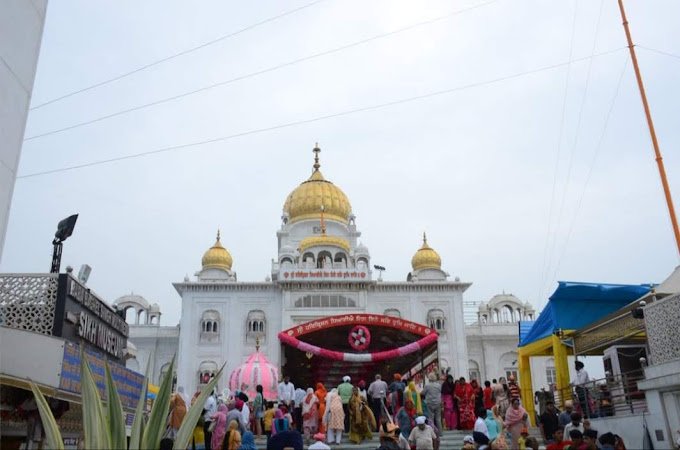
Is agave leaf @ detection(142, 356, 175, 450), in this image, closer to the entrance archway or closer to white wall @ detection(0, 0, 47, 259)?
white wall @ detection(0, 0, 47, 259)

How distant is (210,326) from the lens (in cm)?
3222

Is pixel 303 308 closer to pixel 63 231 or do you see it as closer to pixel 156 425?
pixel 63 231

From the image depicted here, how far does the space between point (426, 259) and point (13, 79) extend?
3197cm

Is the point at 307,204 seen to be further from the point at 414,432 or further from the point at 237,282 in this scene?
the point at 414,432

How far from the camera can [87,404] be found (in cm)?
492

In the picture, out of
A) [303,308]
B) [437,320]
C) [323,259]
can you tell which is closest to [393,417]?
[303,308]

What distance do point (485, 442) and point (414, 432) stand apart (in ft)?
3.93

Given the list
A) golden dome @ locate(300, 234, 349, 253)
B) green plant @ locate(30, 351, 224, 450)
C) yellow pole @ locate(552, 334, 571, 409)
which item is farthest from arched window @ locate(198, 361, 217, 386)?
green plant @ locate(30, 351, 224, 450)

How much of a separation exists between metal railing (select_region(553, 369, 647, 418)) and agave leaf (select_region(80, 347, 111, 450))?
9.05 meters

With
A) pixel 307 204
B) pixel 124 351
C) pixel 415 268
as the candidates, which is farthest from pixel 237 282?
pixel 124 351

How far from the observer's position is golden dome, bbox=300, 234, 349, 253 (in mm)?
35469

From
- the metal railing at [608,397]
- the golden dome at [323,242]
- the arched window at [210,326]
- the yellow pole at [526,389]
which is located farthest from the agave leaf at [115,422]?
the golden dome at [323,242]

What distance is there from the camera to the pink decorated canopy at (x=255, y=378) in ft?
56.4

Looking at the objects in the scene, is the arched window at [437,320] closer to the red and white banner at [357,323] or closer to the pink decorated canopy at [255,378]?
the red and white banner at [357,323]
